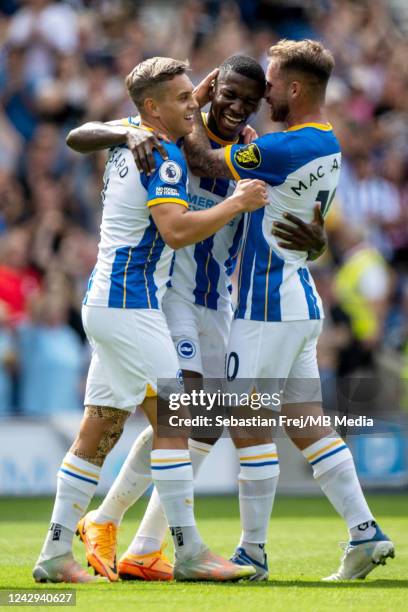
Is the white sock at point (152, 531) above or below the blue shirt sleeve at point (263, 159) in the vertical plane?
below

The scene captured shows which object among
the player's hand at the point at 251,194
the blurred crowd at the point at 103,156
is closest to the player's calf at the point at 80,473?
the player's hand at the point at 251,194

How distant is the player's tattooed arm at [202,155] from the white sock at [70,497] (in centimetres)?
156

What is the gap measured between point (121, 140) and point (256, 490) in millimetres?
1848

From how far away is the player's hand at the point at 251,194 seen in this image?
19.8ft

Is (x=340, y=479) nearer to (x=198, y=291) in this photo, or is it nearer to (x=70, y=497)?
(x=198, y=291)

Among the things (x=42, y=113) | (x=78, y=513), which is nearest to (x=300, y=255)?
(x=78, y=513)

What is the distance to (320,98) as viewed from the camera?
637 centimetres

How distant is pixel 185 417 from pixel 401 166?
400 inches

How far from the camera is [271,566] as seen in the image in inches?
273

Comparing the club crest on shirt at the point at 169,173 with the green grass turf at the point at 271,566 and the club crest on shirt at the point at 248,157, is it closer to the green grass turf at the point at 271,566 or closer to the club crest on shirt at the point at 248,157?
the club crest on shirt at the point at 248,157

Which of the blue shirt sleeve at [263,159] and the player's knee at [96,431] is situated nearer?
the player's knee at [96,431]

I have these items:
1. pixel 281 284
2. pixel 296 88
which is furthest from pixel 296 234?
pixel 296 88

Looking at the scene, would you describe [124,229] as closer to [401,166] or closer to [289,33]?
[401,166]

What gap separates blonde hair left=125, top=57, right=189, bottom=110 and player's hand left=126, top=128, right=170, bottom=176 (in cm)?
24
